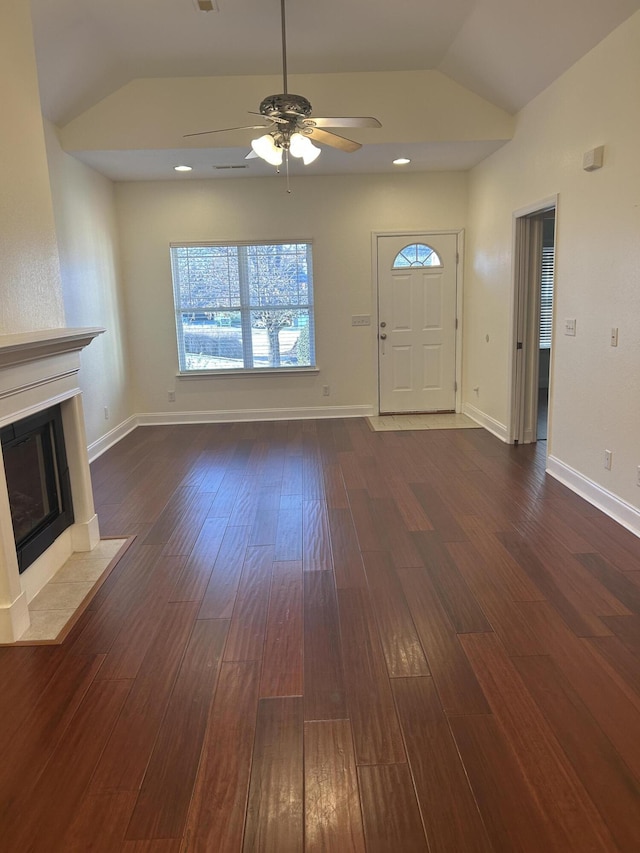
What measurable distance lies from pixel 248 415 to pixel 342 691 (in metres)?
4.93

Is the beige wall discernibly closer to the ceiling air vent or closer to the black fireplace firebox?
the black fireplace firebox

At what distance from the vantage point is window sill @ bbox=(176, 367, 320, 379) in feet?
21.7

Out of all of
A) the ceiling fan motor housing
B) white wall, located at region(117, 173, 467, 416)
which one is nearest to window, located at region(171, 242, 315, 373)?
white wall, located at region(117, 173, 467, 416)

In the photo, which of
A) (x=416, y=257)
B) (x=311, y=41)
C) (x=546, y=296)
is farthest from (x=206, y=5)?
(x=546, y=296)

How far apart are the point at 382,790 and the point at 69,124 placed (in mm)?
5323

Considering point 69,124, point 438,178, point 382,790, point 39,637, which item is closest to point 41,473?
point 39,637

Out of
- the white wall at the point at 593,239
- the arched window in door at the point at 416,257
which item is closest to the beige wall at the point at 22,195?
the white wall at the point at 593,239

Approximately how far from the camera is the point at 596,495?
375 cm

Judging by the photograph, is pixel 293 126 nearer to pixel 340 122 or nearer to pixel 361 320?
pixel 340 122

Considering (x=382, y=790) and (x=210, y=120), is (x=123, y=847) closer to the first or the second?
(x=382, y=790)

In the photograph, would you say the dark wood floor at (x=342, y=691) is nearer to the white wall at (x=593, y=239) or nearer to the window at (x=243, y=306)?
the white wall at (x=593, y=239)

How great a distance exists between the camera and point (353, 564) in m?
3.02

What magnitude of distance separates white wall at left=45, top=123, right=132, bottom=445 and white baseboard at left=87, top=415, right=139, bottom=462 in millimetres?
52

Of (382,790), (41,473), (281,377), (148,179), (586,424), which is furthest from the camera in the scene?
(281,377)
